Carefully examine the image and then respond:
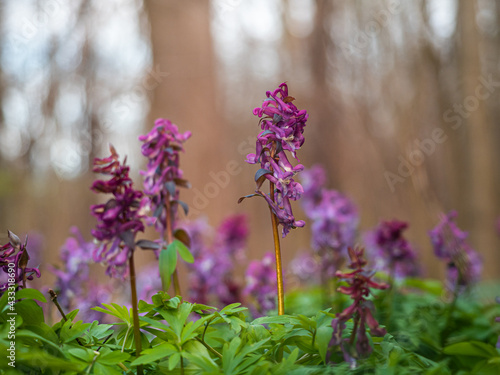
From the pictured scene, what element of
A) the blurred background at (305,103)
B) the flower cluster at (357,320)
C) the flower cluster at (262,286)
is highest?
the blurred background at (305,103)

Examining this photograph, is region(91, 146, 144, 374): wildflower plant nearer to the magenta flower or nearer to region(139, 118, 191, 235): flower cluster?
region(139, 118, 191, 235): flower cluster

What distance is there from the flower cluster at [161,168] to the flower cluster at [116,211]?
0.98 ft

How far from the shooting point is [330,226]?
2.72 metres

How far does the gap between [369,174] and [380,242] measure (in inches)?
300

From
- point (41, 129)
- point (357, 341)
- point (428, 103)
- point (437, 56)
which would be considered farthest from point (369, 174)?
point (357, 341)

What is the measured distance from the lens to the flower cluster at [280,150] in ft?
4.56

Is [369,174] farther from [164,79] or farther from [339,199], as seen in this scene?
[339,199]

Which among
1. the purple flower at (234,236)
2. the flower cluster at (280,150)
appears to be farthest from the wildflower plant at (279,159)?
the purple flower at (234,236)

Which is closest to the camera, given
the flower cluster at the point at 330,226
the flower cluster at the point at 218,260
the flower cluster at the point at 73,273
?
the flower cluster at the point at 73,273

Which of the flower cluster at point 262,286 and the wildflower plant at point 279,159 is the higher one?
the wildflower plant at point 279,159

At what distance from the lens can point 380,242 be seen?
8.10 ft

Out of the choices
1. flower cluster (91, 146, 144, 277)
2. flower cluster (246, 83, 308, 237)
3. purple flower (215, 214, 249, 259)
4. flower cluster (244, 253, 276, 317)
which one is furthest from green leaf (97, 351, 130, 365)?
purple flower (215, 214, 249, 259)

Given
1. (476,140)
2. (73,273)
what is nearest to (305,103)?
(476,140)

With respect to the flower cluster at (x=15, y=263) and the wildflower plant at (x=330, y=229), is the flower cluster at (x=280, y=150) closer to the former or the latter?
the flower cluster at (x=15, y=263)
